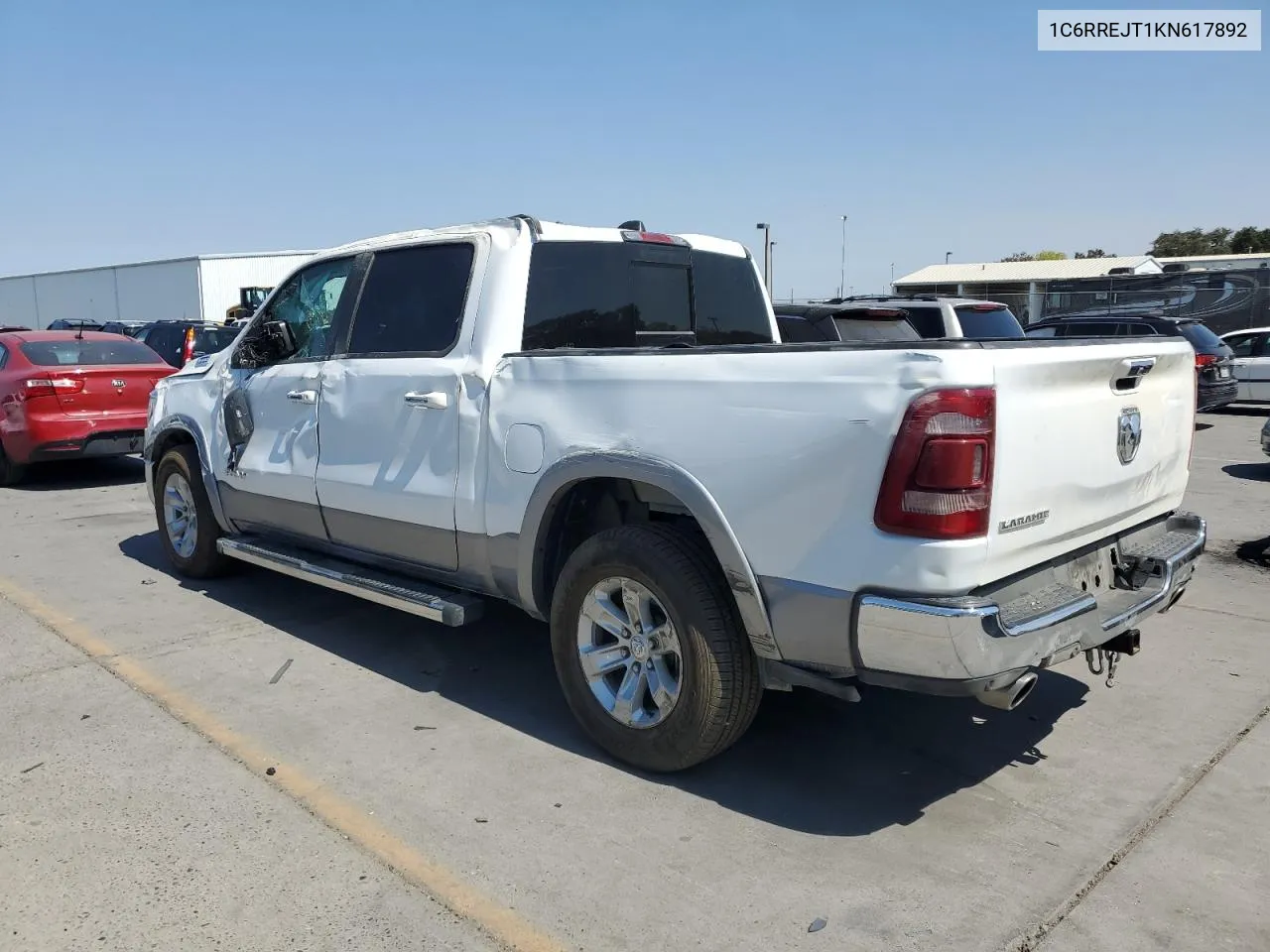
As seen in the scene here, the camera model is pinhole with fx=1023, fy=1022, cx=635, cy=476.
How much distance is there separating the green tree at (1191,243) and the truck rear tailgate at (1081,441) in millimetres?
82764

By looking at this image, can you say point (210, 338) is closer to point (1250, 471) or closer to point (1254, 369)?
point (1250, 471)

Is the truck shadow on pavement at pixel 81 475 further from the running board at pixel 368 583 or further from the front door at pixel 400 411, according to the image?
the front door at pixel 400 411

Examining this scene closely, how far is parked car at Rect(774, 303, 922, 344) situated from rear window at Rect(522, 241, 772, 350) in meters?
3.62

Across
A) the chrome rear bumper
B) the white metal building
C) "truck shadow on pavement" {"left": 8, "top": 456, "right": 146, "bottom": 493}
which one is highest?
the white metal building

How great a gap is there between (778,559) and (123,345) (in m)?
10.2

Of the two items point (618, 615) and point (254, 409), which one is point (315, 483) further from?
point (618, 615)

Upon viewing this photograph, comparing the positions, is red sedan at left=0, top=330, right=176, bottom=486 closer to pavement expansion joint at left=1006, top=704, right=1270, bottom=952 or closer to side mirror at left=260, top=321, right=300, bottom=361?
side mirror at left=260, top=321, right=300, bottom=361

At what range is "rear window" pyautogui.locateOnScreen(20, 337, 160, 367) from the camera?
10617 millimetres

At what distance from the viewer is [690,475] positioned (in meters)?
3.55

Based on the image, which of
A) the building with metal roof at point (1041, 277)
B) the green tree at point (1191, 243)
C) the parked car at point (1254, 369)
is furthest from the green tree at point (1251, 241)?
the parked car at point (1254, 369)

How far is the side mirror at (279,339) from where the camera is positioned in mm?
5512

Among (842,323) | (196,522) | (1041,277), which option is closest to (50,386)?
(196,522)

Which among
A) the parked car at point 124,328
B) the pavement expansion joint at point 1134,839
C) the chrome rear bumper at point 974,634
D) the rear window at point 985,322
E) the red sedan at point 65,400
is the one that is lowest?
the pavement expansion joint at point 1134,839

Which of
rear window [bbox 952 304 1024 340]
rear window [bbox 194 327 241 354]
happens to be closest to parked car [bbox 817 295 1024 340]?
rear window [bbox 952 304 1024 340]
